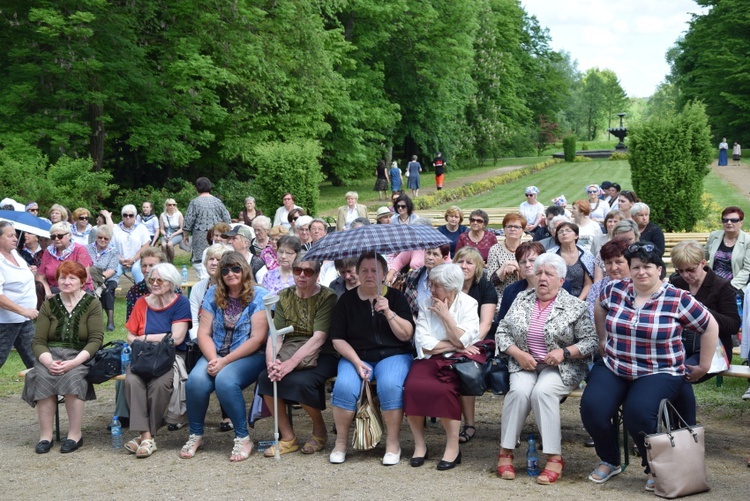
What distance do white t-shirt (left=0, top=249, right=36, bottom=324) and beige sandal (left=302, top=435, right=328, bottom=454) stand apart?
10.5 ft

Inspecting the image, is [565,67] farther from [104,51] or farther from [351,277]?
[351,277]

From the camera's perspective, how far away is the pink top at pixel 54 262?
392 inches

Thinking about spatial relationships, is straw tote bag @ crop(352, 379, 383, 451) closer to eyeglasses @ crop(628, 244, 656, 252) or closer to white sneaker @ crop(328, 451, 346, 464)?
white sneaker @ crop(328, 451, 346, 464)

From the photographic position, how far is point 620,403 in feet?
19.4

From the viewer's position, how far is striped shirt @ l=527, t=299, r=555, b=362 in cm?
626

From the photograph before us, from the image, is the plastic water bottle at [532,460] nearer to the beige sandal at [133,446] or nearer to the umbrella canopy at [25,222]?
the beige sandal at [133,446]

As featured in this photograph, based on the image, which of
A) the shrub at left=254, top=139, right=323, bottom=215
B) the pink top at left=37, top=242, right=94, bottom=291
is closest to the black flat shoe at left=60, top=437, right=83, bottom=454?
the pink top at left=37, top=242, right=94, bottom=291

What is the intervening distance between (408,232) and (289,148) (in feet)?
53.4

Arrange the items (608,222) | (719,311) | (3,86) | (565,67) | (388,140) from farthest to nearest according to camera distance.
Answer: (565,67) → (388,140) → (3,86) → (608,222) → (719,311)

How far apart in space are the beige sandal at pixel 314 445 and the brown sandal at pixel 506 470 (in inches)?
58.7

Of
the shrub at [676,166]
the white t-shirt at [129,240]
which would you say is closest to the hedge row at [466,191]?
the shrub at [676,166]

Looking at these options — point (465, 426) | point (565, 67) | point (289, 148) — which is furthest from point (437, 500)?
point (565, 67)

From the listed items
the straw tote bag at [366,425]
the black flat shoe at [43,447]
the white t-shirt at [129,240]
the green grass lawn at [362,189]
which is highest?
the white t-shirt at [129,240]

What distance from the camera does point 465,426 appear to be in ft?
23.0
